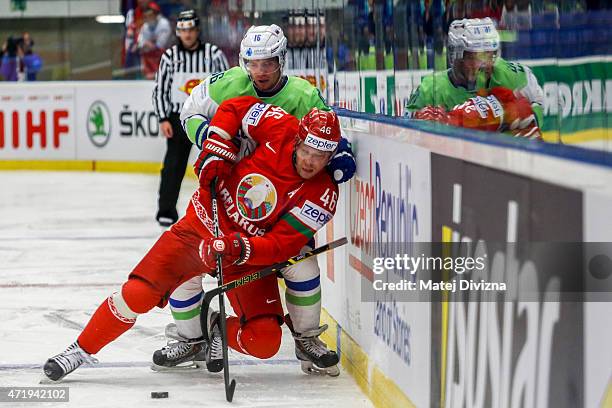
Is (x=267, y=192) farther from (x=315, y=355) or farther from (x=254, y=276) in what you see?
(x=315, y=355)

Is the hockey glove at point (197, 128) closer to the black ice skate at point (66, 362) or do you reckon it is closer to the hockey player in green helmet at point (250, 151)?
the hockey player in green helmet at point (250, 151)

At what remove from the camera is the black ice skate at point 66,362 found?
13.6 ft

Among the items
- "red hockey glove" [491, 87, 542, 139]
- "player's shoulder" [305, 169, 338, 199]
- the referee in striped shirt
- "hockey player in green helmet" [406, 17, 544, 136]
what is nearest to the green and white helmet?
"hockey player in green helmet" [406, 17, 544, 136]

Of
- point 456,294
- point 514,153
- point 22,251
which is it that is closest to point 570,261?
point 514,153

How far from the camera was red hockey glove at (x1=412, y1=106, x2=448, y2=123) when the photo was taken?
11.2 feet

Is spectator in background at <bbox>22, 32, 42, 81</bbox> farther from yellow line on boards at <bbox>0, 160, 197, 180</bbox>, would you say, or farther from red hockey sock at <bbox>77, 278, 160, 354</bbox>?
red hockey sock at <bbox>77, 278, 160, 354</bbox>

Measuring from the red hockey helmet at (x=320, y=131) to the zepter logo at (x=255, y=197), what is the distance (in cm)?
22

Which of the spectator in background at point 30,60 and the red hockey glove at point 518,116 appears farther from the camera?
the spectator in background at point 30,60

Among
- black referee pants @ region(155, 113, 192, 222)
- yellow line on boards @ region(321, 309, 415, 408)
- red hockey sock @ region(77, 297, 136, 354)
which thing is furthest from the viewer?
black referee pants @ region(155, 113, 192, 222)

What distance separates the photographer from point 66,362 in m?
4.17

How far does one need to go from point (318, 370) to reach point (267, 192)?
2.11 feet

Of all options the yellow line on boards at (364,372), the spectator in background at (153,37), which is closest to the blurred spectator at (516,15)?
the yellow line on boards at (364,372)

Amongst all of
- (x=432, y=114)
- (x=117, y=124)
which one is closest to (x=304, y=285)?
(x=432, y=114)

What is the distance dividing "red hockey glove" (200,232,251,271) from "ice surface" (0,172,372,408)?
44 centimetres
